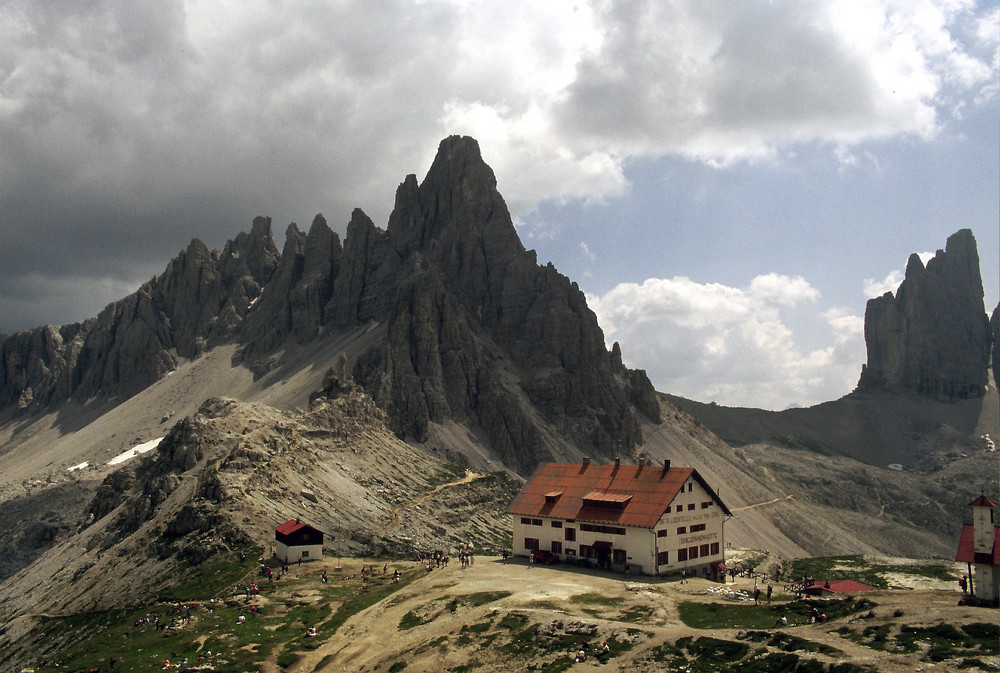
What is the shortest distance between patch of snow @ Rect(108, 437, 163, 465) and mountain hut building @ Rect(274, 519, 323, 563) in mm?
130271

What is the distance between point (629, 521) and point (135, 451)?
161159 millimetres

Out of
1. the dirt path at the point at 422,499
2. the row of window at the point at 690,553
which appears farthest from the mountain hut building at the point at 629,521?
the dirt path at the point at 422,499

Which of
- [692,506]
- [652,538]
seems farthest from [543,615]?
[692,506]

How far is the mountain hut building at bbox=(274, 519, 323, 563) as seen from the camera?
67.9m

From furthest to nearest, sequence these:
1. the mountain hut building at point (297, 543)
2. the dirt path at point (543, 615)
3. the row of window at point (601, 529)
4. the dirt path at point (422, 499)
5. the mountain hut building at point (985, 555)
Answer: the dirt path at point (422, 499), the mountain hut building at point (297, 543), the row of window at point (601, 529), the mountain hut building at point (985, 555), the dirt path at point (543, 615)

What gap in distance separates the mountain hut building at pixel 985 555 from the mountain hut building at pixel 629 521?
22.4 m

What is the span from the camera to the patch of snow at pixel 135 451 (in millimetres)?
185025

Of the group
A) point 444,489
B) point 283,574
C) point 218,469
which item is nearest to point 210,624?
point 283,574

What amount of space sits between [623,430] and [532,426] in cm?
2682

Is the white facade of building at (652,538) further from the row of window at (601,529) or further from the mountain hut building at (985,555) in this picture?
the mountain hut building at (985,555)

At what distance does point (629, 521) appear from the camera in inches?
2368

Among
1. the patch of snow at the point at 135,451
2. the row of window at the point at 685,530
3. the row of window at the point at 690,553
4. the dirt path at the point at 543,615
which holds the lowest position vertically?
the dirt path at the point at 543,615

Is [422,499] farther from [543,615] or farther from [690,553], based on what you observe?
[543,615]

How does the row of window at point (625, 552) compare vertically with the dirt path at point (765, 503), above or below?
below
